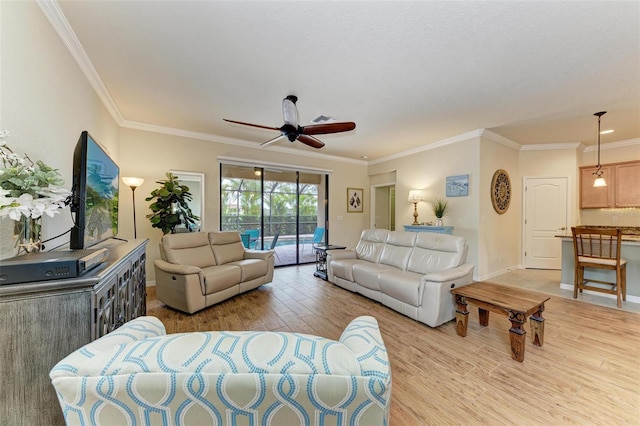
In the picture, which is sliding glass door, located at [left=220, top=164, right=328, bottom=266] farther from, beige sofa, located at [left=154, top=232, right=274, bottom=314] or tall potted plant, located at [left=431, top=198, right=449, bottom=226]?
tall potted plant, located at [left=431, top=198, right=449, bottom=226]

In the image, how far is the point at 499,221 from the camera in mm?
4742

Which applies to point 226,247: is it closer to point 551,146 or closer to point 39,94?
point 39,94

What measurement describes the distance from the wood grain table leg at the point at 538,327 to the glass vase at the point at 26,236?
366 centimetres

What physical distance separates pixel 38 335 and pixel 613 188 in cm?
791

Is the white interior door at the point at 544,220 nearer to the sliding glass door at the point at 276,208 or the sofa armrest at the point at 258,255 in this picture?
the sliding glass door at the point at 276,208

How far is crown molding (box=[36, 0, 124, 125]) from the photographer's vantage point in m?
1.71

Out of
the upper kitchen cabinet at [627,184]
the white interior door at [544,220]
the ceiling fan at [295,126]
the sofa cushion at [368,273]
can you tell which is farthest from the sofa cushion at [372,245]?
the upper kitchen cabinet at [627,184]

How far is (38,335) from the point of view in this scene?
3.26 ft

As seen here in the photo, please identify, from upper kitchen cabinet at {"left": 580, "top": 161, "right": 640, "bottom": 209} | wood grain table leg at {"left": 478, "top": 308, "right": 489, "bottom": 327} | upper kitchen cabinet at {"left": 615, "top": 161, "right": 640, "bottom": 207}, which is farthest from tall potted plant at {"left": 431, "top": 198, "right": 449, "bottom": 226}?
upper kitchen cabinet at {"left": 615, "top": 161, "right": 640, "bottom": 207}

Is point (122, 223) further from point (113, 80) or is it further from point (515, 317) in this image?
point (515, 317)

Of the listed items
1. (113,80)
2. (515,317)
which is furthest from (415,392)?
(113,80)

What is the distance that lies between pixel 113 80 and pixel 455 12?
3383mm

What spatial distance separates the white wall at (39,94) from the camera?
137cm

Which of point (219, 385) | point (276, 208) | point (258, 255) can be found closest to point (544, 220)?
point (276, 208)
